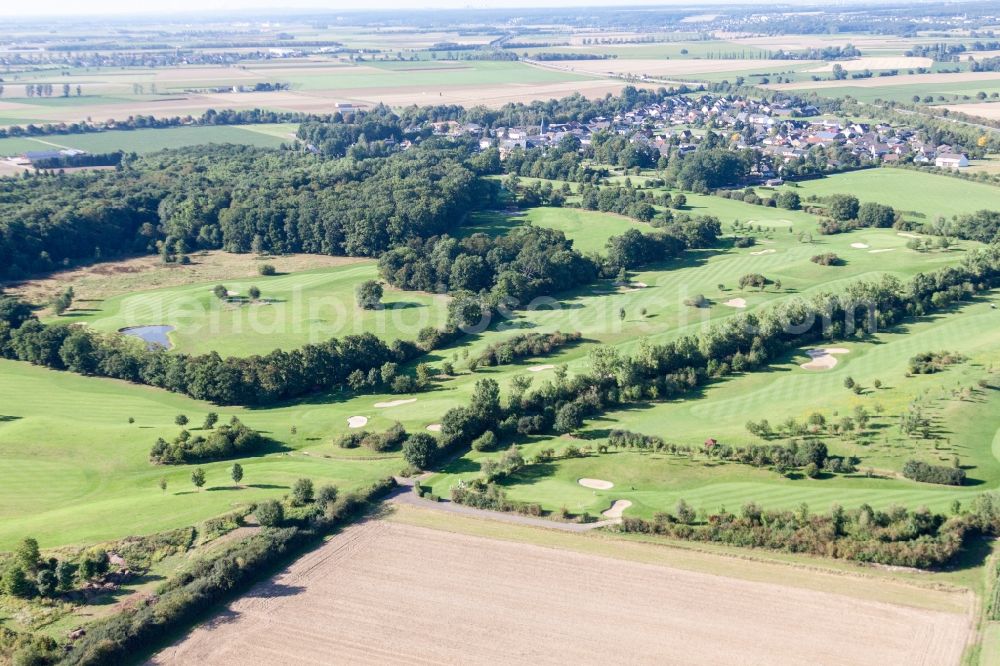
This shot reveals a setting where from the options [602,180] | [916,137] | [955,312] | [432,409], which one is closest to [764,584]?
[432,409]

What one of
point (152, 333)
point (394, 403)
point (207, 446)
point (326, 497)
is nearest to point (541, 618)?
point (326, 497)

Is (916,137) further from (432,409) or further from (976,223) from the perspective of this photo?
(432,409)

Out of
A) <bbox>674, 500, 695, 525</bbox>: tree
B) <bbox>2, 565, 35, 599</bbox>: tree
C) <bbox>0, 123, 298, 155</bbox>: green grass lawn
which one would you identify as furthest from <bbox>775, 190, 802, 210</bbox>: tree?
<bbox>2, 565, 35, 599</bbox>: tree

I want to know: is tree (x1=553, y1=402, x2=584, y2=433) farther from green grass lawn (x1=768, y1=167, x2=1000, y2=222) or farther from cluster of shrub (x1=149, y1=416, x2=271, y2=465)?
green grass lawn (x1=768, y1=167, x2=1000, y2=222)

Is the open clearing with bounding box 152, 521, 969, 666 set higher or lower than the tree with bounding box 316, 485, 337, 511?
lower

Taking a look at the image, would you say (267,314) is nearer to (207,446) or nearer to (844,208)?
(207,446)

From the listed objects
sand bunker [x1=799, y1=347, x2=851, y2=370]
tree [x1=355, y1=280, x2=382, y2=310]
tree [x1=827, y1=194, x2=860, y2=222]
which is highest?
tree [x1=827, y1=194, x2=860, y2=222]

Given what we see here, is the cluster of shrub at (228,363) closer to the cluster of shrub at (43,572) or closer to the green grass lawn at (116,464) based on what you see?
the green grass lawn at (116,464)
